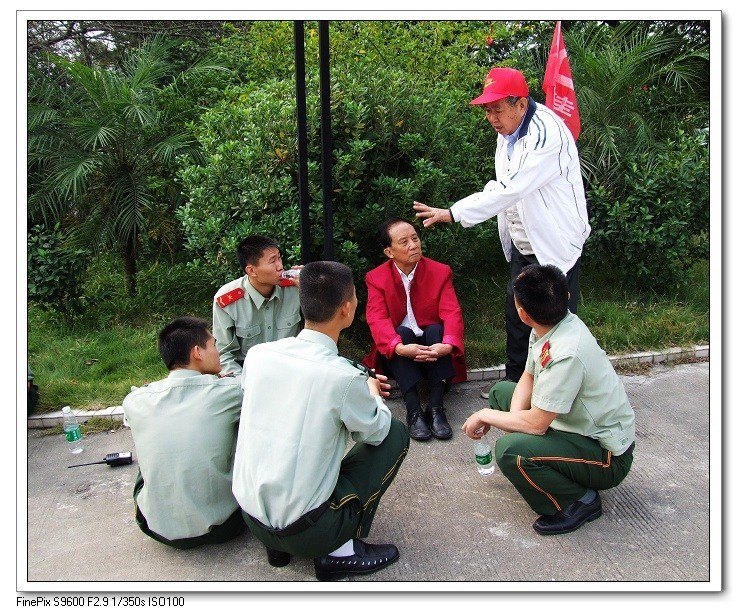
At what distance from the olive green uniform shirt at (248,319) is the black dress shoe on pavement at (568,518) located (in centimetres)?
186

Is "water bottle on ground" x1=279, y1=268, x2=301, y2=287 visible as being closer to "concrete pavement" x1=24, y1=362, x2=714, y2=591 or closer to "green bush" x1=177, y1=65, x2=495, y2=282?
"green bush" x1=177, y1=65, x2=495, y2=282

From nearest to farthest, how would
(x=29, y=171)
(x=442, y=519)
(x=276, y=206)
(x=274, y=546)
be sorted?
(x=274, y=546) → (x=442, y=519) → (x=276, y=206) → (x=29, y=171)

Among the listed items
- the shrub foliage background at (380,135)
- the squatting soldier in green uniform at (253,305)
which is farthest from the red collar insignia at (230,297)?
the shrub foliage background at (380,135)

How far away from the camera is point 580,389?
3.13m

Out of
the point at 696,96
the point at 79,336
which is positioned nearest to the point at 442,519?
the point at 79,336

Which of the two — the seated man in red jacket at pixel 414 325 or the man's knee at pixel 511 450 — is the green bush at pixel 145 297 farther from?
the man's knee at pixel 511 450

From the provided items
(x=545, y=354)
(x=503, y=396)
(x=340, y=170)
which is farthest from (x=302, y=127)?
(x=503, y=396)

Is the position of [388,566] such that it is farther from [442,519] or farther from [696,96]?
[696,96]

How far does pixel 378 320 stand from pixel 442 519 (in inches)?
54.6

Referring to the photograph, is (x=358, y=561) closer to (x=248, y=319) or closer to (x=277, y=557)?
(x=277, y=557)

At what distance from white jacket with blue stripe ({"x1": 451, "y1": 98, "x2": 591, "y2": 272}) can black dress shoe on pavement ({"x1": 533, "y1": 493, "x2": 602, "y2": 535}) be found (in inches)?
57.2

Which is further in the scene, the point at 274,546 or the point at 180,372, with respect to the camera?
the point at 180,372

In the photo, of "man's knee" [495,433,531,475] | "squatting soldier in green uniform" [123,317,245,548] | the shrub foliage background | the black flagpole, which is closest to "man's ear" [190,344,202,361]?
"squatting soldier in green uniform" [123,317,245,548]

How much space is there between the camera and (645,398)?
461cm
